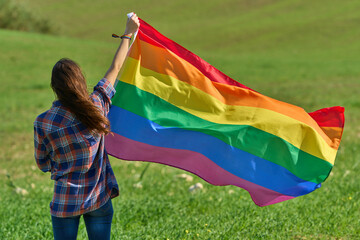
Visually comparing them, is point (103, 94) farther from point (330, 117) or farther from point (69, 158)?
point (330, 117)

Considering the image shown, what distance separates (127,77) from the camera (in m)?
4.04

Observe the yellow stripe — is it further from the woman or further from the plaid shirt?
the plaid shirt

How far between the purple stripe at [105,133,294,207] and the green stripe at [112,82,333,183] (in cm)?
22

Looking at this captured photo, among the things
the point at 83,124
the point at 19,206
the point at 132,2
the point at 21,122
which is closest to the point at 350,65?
the point at 21,122

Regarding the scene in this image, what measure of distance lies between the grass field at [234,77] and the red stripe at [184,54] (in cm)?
140

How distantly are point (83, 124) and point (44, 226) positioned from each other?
2.15 meters

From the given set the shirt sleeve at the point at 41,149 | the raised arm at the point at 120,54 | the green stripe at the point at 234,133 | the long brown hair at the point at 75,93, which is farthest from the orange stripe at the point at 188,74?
the shirt sleeve at the point at 41,149

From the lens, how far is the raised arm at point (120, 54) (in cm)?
342

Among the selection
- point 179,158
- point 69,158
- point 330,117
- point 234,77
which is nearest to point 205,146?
point 179,158

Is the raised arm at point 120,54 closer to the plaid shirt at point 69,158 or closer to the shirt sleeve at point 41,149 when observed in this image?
the plaid shirt at point 69,158

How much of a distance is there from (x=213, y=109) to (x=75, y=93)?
149 cm

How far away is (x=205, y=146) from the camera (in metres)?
4.05

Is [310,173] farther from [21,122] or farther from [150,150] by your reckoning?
[21,122]

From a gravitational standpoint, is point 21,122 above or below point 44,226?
below
